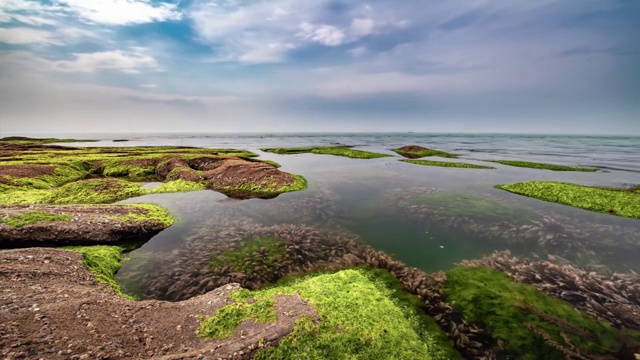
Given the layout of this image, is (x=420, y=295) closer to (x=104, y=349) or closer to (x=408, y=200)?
(x=104, y=349)

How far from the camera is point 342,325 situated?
9.05 metres

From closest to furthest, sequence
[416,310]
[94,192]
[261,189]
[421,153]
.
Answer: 1. [416,310]
2. [94,192]
3. [261,189]
4. [421,153]

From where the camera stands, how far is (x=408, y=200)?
27.9 metres

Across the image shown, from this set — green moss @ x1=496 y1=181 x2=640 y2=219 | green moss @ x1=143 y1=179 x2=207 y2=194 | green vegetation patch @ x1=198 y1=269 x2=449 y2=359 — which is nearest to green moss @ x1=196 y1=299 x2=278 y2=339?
green vegetation patch @ x1=198 y1=269 x2=449 y2=359

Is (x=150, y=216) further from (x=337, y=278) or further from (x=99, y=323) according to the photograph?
(x=337, y=278)

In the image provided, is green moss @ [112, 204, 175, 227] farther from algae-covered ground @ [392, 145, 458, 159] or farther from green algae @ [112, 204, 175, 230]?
algae-covered ground @ [392, 145, 458, 159]

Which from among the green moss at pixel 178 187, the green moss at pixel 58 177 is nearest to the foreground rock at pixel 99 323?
the green moss at pixel 178 187

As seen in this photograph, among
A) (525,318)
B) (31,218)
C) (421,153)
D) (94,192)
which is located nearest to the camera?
(525,318)

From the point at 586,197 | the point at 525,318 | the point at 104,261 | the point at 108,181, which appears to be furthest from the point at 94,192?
the point at 586,197

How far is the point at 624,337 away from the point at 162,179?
46.2 m

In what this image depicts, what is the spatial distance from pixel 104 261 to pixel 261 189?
19.0 metres

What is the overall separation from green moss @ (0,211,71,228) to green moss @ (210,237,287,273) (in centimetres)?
1096

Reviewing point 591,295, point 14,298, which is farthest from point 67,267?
point 591,295

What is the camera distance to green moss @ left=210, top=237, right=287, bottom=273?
14.3m
